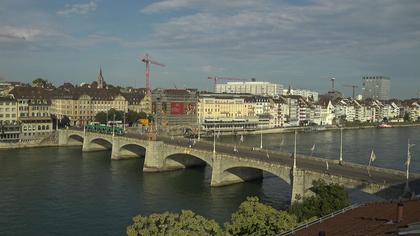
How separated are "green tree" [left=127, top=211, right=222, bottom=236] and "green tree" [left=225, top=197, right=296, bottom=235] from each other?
1.01m

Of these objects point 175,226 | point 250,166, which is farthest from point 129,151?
point 175,226

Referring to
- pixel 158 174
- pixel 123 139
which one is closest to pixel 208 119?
pixel 123 139

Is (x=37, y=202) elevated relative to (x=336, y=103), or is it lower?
lower

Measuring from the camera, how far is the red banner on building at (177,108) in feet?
431

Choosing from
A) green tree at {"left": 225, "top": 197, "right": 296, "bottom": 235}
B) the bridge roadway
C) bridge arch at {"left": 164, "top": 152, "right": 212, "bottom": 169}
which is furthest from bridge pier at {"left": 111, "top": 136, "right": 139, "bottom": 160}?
green tree at {"left": 225, "top": 197, "right": 296, "bottom": 235}

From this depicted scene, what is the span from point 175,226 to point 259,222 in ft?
12.4

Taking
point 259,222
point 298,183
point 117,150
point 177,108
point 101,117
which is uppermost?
point 177,108

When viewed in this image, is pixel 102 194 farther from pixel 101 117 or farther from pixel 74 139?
pixel 101 117

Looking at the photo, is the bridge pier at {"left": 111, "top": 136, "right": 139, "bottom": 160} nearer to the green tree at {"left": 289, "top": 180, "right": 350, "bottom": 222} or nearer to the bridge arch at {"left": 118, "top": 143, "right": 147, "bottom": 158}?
the bridge arch at {"left": 118, "top": 143, "right": 147, "bottom": 158}

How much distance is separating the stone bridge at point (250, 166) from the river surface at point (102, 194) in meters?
1.74

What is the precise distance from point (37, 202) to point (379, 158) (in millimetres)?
49268

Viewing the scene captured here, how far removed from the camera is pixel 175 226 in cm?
2131

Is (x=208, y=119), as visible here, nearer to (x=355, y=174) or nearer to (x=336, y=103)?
(x=336, y=103)

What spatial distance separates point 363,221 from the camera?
17703 millimetres
